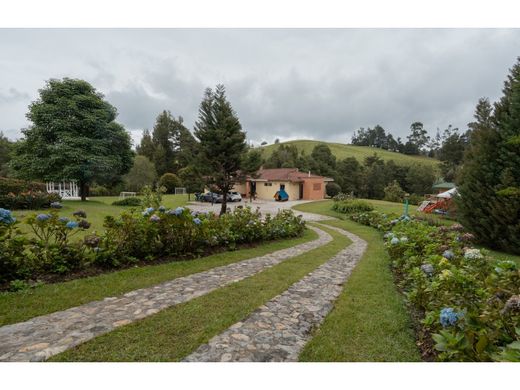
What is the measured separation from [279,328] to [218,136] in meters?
14.8

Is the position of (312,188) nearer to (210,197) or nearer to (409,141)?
(210,197)

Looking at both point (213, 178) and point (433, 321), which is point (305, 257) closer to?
point (433, 321)

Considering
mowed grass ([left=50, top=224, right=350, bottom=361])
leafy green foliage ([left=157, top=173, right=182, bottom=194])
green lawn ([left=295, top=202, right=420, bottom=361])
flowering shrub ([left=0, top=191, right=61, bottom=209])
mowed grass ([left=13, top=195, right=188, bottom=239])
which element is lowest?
green lawn ([left=295, top=202, right=420, bottom=361])

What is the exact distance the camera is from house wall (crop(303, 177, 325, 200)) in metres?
31.9

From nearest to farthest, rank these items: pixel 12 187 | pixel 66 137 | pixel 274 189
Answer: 1. pixel 12 187
2. pixel 66 137
3. pixel 274 189

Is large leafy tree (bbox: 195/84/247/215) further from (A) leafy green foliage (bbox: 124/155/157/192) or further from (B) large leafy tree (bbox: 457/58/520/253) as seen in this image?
(A) leafy green foliage (bbox: 124/155/157/192)

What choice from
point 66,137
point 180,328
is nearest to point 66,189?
point 66,137

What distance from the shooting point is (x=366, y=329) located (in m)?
3.08

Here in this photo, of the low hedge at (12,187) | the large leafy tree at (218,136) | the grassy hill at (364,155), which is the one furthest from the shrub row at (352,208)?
the grassy hill at (364,155)

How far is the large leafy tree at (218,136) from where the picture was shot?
1683 centimetres

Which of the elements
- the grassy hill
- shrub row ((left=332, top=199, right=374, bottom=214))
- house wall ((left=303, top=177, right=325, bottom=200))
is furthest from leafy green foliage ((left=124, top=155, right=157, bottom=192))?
the grassy hill

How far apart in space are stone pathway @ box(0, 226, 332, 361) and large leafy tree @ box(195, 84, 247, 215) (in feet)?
41.9

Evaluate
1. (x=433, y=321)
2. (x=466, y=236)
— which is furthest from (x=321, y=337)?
(x=466, y=236)

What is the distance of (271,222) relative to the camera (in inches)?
357
